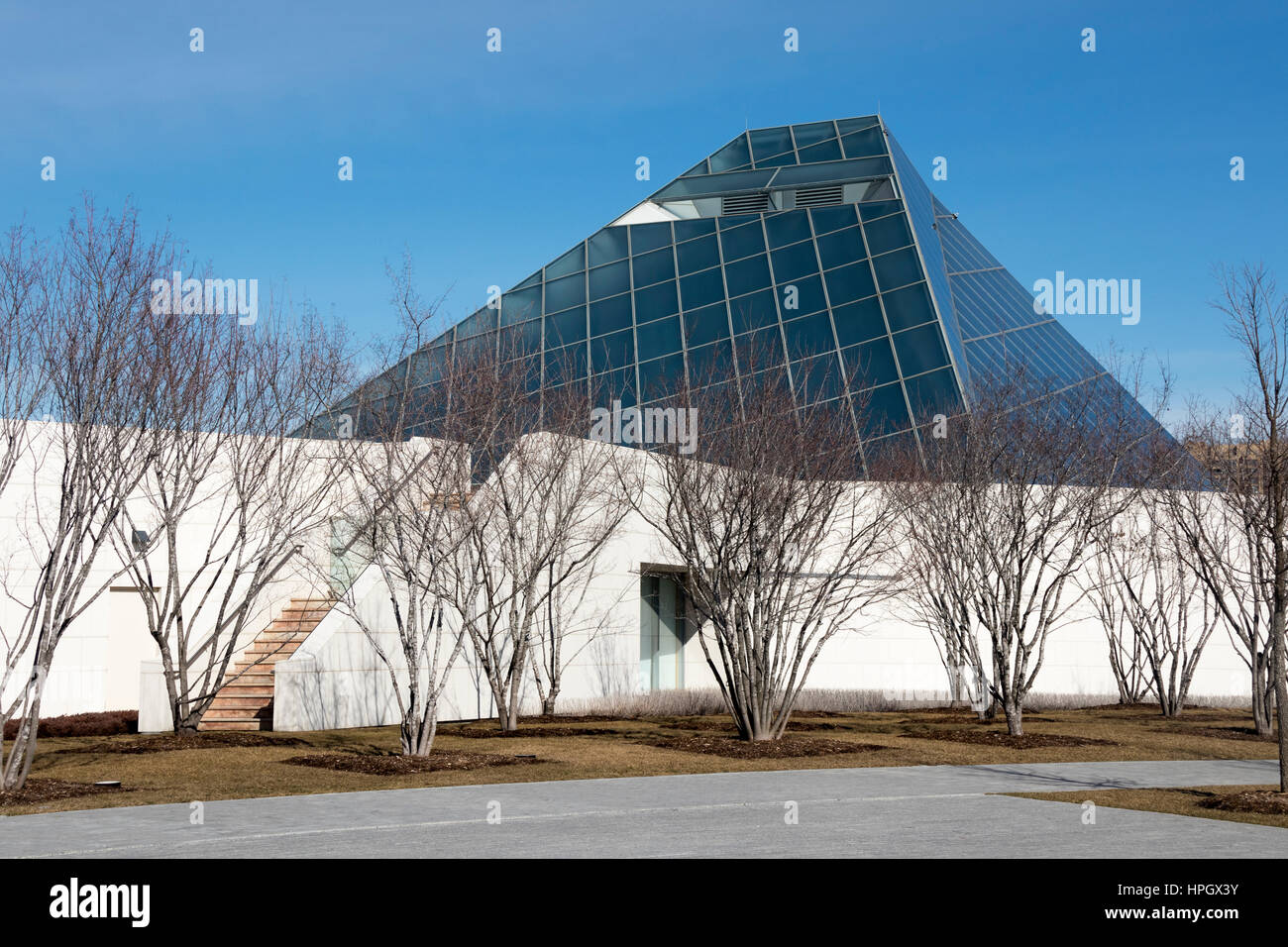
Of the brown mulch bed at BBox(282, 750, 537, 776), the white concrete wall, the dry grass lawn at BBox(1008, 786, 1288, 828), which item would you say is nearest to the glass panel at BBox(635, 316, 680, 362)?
the white concrete wall

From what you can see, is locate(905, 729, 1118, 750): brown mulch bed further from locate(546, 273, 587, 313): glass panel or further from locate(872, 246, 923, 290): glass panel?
locate(546, 273, 587, 313): glass panel

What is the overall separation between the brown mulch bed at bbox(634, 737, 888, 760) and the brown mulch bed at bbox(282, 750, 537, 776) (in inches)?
105

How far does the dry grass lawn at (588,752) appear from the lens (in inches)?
481

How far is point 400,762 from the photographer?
13.4m

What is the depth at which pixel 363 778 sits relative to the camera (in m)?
12.5

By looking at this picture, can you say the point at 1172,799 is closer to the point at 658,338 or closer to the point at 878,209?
the point at 658,338

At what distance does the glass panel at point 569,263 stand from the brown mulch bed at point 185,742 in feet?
78.6

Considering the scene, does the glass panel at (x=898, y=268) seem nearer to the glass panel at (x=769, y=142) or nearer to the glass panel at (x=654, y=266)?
the glass panel at (x=654, y=266)

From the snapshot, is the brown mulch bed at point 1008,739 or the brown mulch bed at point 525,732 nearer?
the brown mulch bed at point 1008,739

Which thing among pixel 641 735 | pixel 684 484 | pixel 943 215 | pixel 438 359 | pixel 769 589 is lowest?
pixel 641 735

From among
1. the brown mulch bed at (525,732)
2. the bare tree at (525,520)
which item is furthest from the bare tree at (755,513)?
the bare tree at (525,520)
